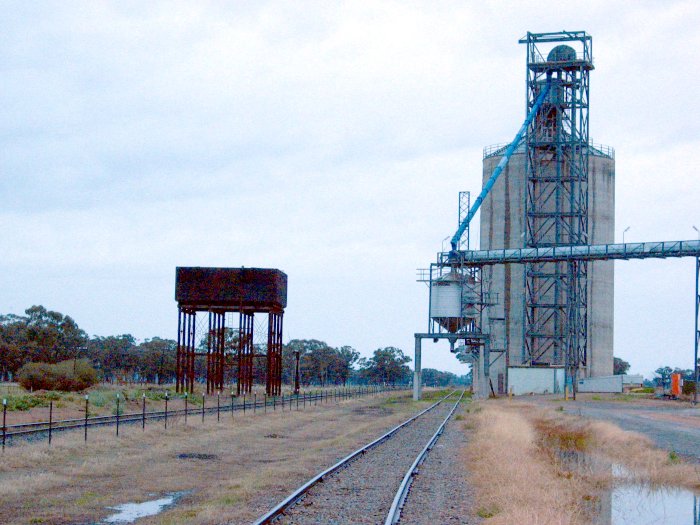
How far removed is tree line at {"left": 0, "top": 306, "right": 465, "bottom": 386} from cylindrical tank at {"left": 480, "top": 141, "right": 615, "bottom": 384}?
1963 cm

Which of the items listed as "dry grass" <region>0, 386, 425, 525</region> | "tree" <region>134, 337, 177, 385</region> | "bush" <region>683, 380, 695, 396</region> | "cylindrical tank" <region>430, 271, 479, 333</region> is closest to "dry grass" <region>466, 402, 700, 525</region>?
"dry grass" <region>0, 386, 425, 525</region>

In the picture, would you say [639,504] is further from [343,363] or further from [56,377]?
[343,363]

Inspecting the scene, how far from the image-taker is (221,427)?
33.9 metres

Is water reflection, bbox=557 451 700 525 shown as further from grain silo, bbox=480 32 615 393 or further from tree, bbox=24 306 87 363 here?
tree, bbox=24 306 87 363

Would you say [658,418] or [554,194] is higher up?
[554,194]

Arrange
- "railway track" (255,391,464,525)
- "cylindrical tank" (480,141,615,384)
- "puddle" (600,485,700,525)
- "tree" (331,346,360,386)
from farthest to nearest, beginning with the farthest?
"tree" (331,346,360,386) → "cylindrical tank" (480,141,615,384) → "puddle" (600,485,700,525) → "railway track" (255,391,464,525)

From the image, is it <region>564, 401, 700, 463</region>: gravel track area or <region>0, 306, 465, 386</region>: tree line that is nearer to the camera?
<region>564, 401, 700, 463</region>: gravel track area

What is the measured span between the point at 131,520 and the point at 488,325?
68643 millimetres

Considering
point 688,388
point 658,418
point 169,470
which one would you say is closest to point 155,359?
point 688,388

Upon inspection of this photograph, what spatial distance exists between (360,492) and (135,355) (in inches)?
4586

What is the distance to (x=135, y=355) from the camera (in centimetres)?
12875

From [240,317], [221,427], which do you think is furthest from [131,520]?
[240,317]

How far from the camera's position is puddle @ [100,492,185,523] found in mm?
13976

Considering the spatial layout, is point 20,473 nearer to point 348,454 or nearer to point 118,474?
point 118,474
